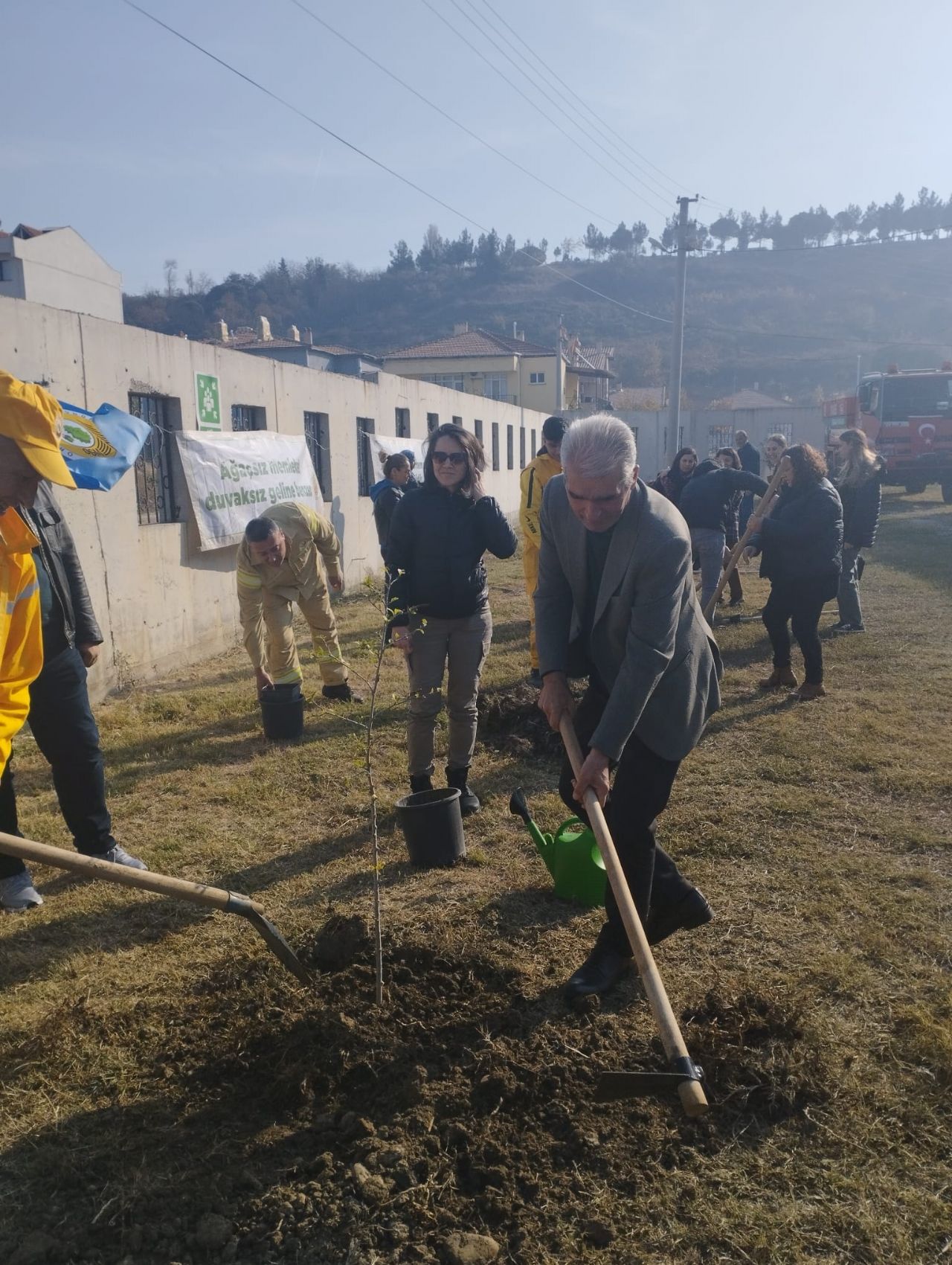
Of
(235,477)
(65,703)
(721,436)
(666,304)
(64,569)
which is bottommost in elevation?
(65,703)

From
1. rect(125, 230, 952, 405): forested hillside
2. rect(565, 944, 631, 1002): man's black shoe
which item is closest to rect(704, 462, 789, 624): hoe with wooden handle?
rect(565, 944, 631, 1002): man's black shoe

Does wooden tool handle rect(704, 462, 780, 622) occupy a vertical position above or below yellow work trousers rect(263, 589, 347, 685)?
above

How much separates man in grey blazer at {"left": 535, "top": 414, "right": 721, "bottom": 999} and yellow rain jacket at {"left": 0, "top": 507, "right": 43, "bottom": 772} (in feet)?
5.26

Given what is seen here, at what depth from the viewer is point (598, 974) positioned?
3121 mm

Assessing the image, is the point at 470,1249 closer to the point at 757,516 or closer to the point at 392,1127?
the point at 392,1127

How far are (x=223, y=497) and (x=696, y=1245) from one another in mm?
8060

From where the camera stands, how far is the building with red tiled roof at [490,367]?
4962 cm

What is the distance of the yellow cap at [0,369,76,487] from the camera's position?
2562mm

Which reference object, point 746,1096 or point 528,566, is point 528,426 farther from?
point 746,1096

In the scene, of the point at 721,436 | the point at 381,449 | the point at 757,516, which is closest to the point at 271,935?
the point at 757,516

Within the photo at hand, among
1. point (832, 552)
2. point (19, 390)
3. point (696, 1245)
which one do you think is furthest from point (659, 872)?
point (832, 552)

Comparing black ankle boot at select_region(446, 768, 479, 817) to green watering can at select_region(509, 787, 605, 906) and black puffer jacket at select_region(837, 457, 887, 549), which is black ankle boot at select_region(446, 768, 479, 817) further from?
black puffer jacket at select_region(837, 457, 887, 549)

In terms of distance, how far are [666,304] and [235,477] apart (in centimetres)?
12263

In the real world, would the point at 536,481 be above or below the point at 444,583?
above
